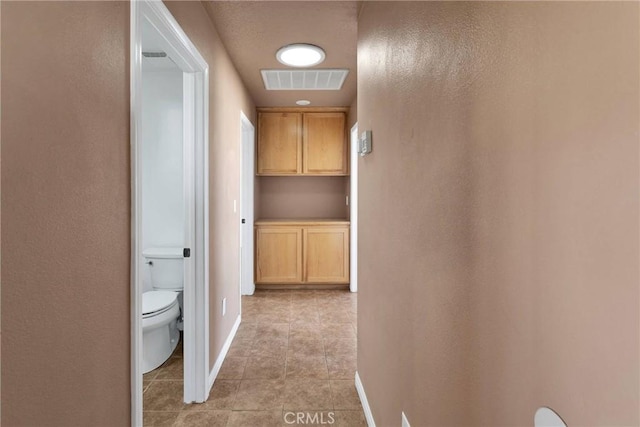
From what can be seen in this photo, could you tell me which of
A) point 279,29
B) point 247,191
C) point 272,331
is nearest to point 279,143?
point 247,191

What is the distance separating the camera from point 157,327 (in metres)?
2.32

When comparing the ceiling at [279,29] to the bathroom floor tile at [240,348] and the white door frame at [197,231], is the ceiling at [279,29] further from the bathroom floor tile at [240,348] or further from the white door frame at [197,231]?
the bathroom floor tile at [240,348]

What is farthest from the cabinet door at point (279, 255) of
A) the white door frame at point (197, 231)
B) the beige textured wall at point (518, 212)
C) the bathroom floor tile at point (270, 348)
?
the beige textured wall at point (518, 212)

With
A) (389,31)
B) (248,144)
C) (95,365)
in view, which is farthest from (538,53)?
(248,144)

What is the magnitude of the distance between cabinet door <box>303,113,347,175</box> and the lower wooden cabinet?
74 centimetres

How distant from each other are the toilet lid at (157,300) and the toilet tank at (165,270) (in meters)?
0.16

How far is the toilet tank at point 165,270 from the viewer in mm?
2764

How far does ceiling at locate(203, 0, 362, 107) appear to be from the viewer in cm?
201

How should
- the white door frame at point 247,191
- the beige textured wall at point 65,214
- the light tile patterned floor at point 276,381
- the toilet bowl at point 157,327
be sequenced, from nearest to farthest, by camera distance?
1. the beige textured wall at point 65,214
2. the light tile patterned floor at point 276,381
3. the toilet bowl at point 157,327
4. the white door frame at point 247,191

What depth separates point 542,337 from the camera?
1.80ft

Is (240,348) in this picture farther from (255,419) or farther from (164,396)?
(255,419)

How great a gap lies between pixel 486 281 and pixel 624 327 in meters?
0.31

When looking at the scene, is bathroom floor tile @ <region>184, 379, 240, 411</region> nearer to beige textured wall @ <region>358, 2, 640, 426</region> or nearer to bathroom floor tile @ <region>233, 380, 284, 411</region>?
bathroom floor tile @ <region>233, 380, 284, 411</region>

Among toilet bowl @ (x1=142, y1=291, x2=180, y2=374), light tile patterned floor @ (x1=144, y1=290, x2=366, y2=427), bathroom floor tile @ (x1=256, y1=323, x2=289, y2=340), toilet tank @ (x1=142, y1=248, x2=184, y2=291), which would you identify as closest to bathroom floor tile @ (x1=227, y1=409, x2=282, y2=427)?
light tile patterned floor @ (x1=144, y1=290, x2=366, y2=427)
